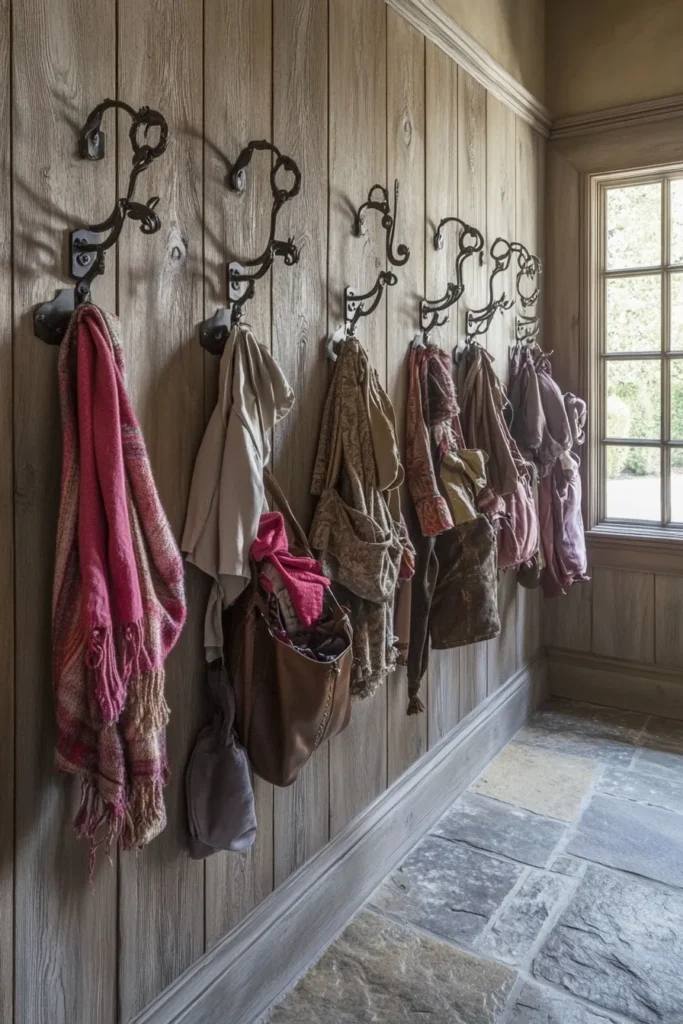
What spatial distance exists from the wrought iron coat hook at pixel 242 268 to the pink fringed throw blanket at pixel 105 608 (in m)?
0.33

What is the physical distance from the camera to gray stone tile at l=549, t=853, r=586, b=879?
2.08 metres

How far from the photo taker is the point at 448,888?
2.02 m

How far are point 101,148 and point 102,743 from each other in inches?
35.8

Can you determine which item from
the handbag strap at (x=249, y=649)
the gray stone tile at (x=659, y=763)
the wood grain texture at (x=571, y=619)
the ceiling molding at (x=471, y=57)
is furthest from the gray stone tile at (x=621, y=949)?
the ceiling molding at (x=471, y=57)

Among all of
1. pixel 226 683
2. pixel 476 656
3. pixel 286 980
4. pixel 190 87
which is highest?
pixel 190 87

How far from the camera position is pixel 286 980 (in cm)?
169

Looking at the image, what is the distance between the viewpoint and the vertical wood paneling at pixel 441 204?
2.20m

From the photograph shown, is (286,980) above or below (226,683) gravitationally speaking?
below

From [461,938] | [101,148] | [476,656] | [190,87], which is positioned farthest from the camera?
[476,656]

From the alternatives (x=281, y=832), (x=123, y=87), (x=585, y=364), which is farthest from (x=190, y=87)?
(x=585, y=364)

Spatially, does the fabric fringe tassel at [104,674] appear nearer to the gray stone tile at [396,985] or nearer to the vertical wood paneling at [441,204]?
the gray stone tile at [396,985]

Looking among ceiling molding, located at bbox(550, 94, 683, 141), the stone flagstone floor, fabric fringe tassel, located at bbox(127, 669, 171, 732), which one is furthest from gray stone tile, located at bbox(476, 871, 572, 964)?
ceiling molding, located at bbox(550, 94, 683, 141)

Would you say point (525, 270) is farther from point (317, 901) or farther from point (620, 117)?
point (317, 901)

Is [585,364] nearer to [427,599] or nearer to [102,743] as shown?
[427,599]
